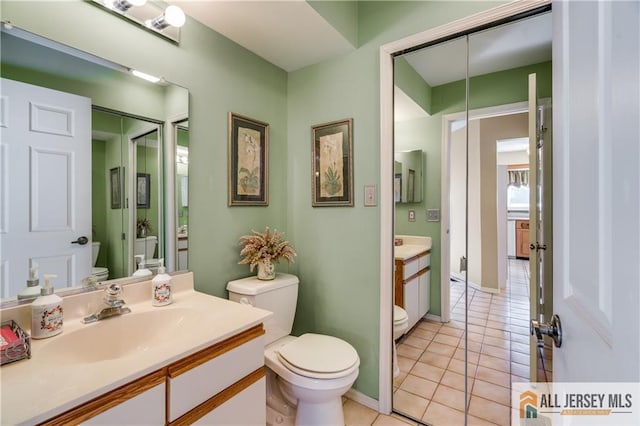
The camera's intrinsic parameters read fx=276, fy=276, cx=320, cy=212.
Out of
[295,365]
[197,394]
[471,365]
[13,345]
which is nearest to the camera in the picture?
[13,345]

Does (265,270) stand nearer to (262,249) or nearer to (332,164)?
(262,249)

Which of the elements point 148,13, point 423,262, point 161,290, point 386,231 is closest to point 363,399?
point 423,262

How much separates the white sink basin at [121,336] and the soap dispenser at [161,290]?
54 mm

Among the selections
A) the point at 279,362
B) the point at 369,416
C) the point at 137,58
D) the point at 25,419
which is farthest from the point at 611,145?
the point at 369,416

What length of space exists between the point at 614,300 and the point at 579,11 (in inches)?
22.2

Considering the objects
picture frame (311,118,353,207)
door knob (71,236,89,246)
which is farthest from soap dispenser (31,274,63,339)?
picture frame (311,118,353,207)

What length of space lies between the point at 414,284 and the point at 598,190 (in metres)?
1.45

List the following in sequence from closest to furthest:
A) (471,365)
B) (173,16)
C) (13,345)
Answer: (13,345) → (173,16) → (471,365)

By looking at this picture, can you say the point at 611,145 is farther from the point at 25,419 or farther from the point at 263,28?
the point at 263,28

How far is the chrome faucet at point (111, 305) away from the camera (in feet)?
3.58

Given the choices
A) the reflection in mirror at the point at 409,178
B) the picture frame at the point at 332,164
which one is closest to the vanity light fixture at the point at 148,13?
the picture frame at the point at 332,164

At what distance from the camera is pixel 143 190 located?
1.35 metres

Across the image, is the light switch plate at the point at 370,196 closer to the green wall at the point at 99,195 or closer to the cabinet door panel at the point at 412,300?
the cabinet door panel at the point at 412,300

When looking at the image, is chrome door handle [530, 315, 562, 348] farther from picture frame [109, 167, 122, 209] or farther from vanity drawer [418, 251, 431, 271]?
picture frame [109, 167, 122, 209]
